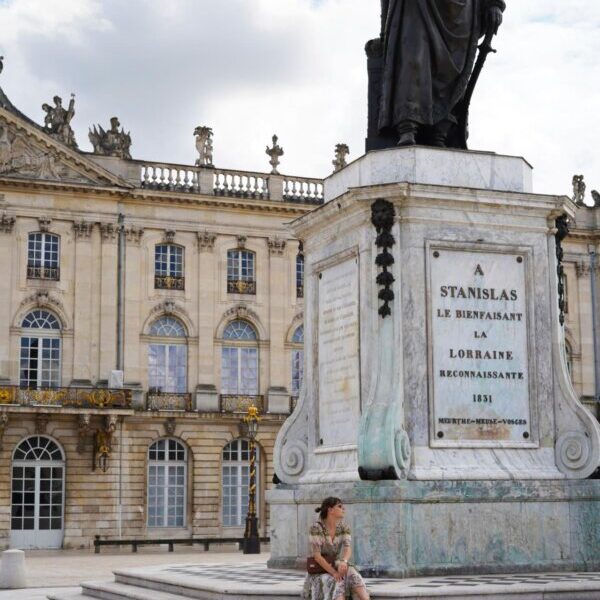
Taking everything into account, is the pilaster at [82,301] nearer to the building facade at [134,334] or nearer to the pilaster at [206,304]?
the building facade at [134,334]

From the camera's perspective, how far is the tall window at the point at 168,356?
124 ft

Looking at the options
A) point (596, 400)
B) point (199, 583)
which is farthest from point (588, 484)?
point (596, 400)

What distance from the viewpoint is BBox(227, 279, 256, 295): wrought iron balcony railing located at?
39125mm

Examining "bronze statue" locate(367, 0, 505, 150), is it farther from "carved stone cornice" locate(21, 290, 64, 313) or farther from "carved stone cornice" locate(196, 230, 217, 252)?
"carved stone cornice" locate(196, 230, 217, 252)

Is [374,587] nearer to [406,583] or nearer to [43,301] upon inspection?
[406,583]

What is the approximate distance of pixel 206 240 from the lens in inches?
1532

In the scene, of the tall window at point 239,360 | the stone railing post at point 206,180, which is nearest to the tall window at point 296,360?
the tall window at point 239,360

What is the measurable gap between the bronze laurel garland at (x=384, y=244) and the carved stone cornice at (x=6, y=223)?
27.8 m

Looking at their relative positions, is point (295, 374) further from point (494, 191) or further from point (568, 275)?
point (494, 191)

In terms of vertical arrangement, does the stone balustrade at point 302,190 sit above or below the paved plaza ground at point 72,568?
above

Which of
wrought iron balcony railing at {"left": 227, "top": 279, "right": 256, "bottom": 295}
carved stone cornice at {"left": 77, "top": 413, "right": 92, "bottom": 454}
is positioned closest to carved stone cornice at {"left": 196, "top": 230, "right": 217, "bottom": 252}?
wrought iron balcony railing at {"left": 227, "top": 279, "right": 256, "bottom": 295}

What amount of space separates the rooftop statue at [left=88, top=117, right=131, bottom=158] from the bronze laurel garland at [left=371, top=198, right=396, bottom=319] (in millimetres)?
28957

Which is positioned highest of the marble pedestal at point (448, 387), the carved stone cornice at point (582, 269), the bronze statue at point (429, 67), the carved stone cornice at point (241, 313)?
the carved stone cornice at point (582, 269)

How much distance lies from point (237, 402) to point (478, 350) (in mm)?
28541
